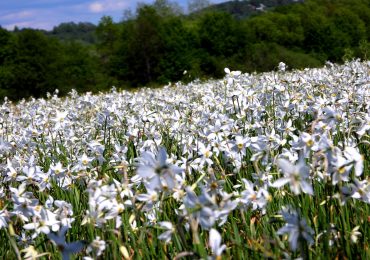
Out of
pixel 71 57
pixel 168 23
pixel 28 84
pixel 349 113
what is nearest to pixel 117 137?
pixel 349 113

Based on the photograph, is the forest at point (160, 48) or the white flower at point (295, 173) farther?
the forest at point (160, 48)

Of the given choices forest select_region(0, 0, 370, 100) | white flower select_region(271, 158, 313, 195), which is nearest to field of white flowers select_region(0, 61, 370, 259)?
white flower select_region(271, 158, 313, 195)

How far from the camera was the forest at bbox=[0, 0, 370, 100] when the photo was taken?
188 feet

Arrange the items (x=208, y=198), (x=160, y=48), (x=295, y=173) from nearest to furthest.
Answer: (x=208, y=198) → (x=295, y=173) → (x=160, y=48)

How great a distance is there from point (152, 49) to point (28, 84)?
60.1ft

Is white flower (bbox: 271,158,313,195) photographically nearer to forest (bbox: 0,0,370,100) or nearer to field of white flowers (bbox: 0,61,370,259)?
field of white flowers (bbox: 0,61,370,259)

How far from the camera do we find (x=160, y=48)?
67.3 metres

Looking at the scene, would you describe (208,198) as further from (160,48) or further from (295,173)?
(160,48)

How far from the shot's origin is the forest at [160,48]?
57.3 m

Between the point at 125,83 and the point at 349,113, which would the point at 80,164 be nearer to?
the point at 349,113

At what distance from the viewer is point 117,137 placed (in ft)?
21.9

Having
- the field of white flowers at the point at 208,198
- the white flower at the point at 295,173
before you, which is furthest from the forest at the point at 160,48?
the white flower at the point at 295,173

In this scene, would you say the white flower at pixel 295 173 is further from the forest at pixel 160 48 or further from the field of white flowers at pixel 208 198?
the forest at pixel 160 48

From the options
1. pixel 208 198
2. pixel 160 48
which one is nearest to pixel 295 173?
pixel 208 198
